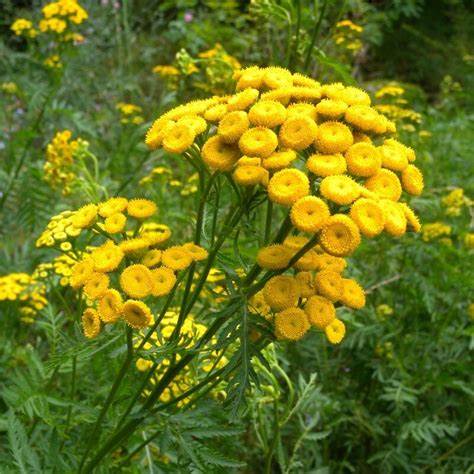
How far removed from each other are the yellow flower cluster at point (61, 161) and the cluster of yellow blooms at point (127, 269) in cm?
170

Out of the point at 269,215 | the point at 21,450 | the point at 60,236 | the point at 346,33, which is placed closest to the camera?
the point at 269,215

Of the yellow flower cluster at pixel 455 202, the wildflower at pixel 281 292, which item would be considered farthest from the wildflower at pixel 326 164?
the yellow flower cluster at pixel 455 202

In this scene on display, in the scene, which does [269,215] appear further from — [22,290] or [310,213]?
[22,290]

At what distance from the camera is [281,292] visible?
1610 mm

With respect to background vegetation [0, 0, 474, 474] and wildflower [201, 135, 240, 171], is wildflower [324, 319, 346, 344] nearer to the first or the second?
background vegetation [0, 0, 474, 474]

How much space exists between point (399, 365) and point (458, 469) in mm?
483

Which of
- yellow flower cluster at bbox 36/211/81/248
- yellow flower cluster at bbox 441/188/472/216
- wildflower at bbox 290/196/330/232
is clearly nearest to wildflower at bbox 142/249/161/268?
wildflower at bbox 290/196/330/232

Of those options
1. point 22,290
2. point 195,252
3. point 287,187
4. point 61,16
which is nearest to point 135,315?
point 195,252

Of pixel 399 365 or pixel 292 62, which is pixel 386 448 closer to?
pixel 399 365

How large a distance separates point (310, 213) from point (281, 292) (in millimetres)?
192

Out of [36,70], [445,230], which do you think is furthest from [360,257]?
[36,70]

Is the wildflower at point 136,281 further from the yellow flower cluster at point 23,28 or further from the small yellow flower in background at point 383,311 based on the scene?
the yellow flower cluster at point 23,28

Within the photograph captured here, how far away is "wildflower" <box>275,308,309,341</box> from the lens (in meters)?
1.60

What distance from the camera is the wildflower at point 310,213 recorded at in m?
1.53
